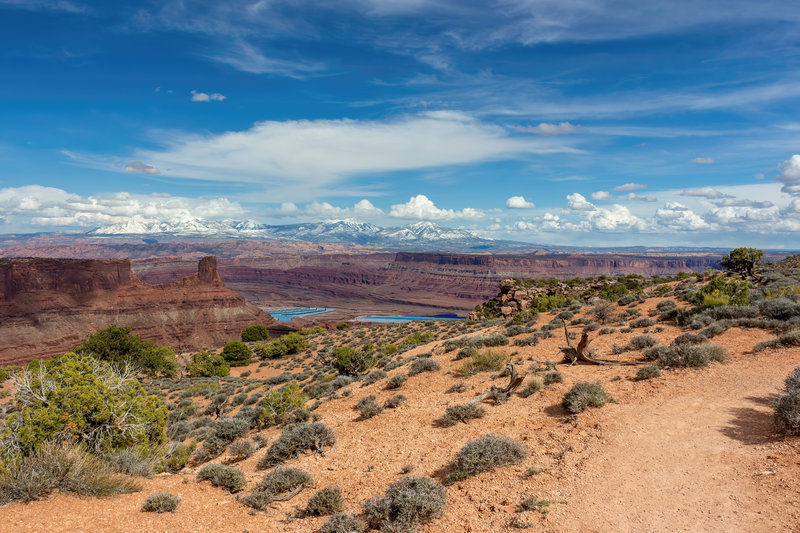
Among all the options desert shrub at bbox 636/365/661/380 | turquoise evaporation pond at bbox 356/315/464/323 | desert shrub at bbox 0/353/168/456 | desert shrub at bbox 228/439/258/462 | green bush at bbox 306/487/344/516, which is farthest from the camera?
turquoise evaporation pond at bbox 356/315/464/323


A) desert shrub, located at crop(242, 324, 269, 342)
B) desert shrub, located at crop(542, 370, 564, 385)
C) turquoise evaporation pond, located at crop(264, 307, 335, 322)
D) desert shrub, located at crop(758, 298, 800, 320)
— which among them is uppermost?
desert shrub, located at crop(758, 298, 800, 320)

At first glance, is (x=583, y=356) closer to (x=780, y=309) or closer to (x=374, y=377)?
(x=780, y=309)

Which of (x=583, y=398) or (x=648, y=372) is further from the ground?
(x=648, y=372)

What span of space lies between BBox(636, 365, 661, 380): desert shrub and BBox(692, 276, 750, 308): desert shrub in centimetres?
916

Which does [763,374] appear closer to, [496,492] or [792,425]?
[792,425]

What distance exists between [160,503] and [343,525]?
3.89m

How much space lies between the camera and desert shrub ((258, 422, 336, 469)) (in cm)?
1091

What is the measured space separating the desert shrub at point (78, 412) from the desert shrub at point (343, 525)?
23.4 feet

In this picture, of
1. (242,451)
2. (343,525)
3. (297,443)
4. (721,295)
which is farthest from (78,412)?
(721,295)

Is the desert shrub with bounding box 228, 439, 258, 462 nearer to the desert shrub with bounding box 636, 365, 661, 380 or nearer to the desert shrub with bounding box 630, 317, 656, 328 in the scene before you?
the desert shrub with bounding box 636, 365, 661, 380

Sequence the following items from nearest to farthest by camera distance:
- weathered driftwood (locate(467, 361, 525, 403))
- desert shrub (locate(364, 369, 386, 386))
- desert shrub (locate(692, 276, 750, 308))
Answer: weathered driftwood (locate(467, 361, 525, 403))
desert shrub (locate(692, 276, 750, 308))
desert shrub (locate(364, 369, 386, 386))

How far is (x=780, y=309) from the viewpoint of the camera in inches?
585

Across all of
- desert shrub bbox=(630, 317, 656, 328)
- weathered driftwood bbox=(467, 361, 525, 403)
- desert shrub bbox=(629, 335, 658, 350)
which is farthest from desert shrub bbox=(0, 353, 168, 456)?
desert shrub bbox=(630, 317, 656, 328)

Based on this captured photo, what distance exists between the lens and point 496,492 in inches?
286
